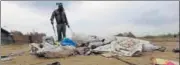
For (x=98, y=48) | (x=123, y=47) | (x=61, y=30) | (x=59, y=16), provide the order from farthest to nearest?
(x=61, y=30) → (x=59, y=16) → (x=98, y=48) → (x=123, y=47)

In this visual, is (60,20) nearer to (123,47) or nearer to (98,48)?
(98,48)

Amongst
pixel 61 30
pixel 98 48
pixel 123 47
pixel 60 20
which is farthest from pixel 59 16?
pixel 123 47

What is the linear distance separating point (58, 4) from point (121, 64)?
412 cm

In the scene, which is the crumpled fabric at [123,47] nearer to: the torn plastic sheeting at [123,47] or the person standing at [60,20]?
the torn plastic sheeting at [123,47]

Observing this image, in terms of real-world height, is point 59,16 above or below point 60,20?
above

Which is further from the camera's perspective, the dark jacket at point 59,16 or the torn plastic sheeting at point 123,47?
the dark jacket at point 59,16

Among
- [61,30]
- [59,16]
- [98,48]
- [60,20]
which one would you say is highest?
[59,16]

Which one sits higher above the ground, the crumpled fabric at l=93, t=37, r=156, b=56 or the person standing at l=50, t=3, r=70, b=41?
the person standing at l=50, t=3, r=70, b=41

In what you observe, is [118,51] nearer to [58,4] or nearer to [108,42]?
[108,42]

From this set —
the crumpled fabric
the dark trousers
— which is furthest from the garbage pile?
the dark trousers

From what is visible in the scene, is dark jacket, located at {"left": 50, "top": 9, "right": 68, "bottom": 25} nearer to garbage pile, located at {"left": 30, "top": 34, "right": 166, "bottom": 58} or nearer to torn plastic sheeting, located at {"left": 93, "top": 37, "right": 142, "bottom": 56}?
garbage pile, located at {"left": 30, "top": 34, "right": 166, "bottom": 58}

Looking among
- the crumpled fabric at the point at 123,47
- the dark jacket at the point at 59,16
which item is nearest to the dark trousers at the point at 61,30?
the dark jacket at the point at 59,16

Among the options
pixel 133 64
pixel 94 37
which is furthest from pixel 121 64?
pixel 94 37

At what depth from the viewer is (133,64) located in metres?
5.59
